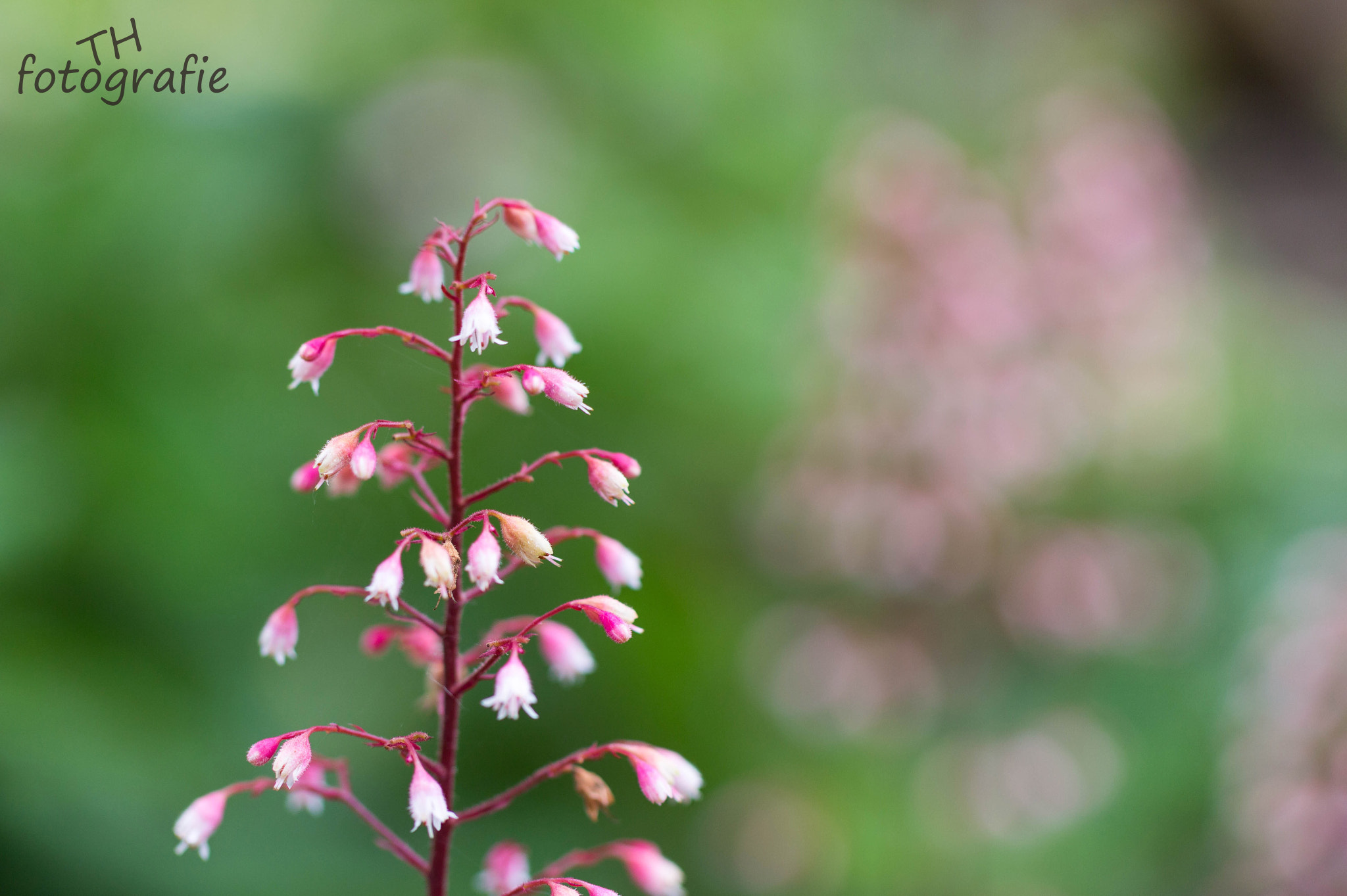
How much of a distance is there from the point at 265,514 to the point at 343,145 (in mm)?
1972

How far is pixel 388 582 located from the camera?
1433mm

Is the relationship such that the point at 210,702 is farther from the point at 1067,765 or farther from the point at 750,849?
the point at 1067,765

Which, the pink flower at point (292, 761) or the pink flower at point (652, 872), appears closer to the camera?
the pink flower at point (292, 761)

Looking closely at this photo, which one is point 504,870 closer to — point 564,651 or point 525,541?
point 564,651

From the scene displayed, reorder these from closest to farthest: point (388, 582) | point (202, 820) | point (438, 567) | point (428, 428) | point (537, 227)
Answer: point (438, 567)
point (388, 582)
point (537, 227)
point (202, 820)
point (428, 428)

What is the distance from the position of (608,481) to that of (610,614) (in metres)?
0.18

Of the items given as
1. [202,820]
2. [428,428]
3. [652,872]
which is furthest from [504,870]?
[428,428]

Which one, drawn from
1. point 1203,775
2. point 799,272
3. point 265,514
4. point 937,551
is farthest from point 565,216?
point 1203,775

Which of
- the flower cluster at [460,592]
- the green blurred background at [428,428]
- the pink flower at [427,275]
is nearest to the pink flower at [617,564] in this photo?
the flower cluster at [460,592]

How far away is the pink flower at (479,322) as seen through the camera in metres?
1.42

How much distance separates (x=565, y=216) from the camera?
5242 mm

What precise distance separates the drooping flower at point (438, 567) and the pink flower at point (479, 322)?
10.3 inches

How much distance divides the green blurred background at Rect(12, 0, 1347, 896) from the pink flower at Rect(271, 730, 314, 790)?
2652 millimetres

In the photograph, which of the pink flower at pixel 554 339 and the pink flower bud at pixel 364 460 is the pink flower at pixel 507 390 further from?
the pink flower bud at pixel 364 460
